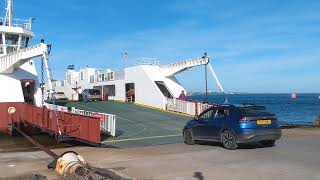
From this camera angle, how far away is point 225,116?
16.7 meters

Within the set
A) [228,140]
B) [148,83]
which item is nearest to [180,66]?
[148,83]

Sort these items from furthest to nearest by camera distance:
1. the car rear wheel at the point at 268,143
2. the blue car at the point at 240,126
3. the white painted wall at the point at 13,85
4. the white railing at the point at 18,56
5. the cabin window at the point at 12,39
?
the cabin window at the point at 12,39 → the white painted wall at the point at 13,85 → the white railing at the point at 18,56 → the car rear wheel at the point at 268,143 → the blue car at the point at 240,126

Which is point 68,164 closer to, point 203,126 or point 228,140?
point 228,140

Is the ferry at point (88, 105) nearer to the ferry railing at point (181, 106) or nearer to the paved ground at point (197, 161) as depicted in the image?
the ferry railing at point (181, 106)

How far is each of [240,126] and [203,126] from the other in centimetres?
210

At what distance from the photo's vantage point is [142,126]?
80.8 feet

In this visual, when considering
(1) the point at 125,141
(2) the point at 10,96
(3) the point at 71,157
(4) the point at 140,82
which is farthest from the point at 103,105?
(3) the point at 71,157

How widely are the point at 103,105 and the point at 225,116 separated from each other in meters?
20.1


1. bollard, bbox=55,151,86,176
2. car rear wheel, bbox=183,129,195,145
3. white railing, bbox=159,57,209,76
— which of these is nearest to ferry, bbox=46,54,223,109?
white railing, bbox=159,57,209,76

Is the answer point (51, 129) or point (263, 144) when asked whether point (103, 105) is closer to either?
point (51, 129)

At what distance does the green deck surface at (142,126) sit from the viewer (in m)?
19.6

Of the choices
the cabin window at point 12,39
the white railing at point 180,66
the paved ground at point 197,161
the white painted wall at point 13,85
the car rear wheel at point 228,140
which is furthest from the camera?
the white railing at point 180,66

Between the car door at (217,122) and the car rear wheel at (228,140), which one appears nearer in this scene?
the car rear wheel at (228,140)

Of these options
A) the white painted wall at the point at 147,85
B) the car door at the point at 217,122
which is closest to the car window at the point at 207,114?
the car door at the point at 217,122
